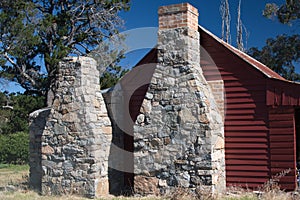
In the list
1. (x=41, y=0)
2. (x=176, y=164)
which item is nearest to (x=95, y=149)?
(x=176, y=164)

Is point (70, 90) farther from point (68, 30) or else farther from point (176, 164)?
point (68, 30)

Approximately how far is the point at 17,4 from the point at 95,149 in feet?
40.5

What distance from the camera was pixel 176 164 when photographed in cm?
971

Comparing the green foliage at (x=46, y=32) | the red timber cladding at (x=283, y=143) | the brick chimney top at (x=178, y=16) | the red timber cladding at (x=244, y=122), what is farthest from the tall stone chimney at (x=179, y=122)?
the green foliage at (x=46, y=32)

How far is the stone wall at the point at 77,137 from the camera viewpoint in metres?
10.2

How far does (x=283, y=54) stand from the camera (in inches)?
883

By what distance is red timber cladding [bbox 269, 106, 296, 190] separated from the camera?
9.67m

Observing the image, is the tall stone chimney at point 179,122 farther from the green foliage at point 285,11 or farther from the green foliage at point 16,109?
the green foliage at point 285,11

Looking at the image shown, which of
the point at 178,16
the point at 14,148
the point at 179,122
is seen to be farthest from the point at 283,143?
the point at 14,148

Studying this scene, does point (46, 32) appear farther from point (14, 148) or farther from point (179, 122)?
point (179, 122)

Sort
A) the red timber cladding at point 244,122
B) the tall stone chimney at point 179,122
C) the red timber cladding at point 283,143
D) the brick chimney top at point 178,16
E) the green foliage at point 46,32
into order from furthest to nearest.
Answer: the green foliage at point 46,32 < the brick chimney top at point 178,16 < the red timber cladding at point 244,122 < the red timber cladding at point 283,143 < the tall stone chimney at point 179,122

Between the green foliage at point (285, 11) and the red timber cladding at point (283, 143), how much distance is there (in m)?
13.6

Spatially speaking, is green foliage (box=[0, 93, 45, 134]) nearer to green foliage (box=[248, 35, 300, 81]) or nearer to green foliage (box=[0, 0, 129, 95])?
green foliage (box=[0, 0, 129, 95])

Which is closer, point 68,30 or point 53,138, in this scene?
point 53,138
